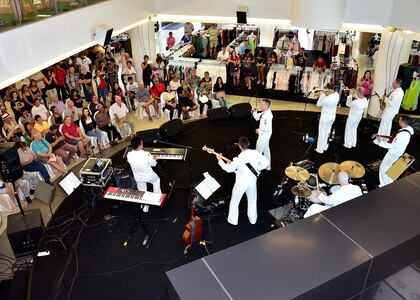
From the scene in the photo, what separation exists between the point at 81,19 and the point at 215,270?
7.79 meters

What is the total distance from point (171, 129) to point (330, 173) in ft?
13.6

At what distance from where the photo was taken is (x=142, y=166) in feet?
21.3

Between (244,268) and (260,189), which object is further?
(260,189)

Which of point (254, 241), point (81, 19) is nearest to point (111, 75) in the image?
point (81, 19)

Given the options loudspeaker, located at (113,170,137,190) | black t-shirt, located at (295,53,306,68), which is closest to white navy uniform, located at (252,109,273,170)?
loudspeaker, located at (113,170,137,190)

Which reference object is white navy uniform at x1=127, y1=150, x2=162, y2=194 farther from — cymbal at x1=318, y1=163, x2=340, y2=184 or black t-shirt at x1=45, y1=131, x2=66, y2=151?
cymbal at x1=318, y1=163, x2=340, y2=184

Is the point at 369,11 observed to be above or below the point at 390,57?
above

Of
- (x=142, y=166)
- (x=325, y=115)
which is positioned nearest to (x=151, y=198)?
(x=142, y=166)

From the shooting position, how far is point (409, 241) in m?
2.27

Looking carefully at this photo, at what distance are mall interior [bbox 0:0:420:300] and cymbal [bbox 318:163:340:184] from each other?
0.11 feet

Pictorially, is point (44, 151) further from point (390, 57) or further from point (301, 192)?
point (390, 57)

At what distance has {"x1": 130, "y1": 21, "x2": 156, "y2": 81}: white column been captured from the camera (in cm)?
1177

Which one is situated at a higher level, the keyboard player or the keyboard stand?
the keyboard player

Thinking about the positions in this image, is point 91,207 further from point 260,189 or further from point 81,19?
point 81,19
